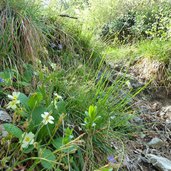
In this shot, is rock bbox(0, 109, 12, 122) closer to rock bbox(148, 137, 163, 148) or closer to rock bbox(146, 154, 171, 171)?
rock bbox(146, 154, 171, 171)

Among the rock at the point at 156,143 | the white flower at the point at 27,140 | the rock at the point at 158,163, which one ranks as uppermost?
the white flower at the point at 27,140

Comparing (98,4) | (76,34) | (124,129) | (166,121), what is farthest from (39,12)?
(98,4)

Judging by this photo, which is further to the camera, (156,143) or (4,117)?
(156,143)

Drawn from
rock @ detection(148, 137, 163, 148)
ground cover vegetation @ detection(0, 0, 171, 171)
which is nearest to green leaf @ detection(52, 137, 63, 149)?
ground cover vegetation @ detection(0, 0, 171, 171)

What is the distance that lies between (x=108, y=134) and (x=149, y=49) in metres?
2.01

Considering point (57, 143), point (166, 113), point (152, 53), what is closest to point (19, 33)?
point (57, 143)

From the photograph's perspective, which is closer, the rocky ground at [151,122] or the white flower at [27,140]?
the white flower at [27,140]

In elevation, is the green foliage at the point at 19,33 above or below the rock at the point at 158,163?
above

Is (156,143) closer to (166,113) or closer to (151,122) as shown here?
(151,122)

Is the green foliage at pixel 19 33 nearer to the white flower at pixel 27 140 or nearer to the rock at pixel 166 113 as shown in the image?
the white flower at pixel 27 140

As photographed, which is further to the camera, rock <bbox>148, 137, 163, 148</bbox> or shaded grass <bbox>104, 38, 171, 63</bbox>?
shaded grass <bbox>104, 38, 171, 63</bbox>

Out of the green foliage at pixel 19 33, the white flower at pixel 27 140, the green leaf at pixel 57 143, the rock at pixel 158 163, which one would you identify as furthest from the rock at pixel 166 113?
the white flower at pixel 27 140

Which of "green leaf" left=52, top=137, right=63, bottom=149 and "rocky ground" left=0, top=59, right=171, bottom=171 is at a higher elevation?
"green leaf" left=52, top=137, right=63, bottom=149

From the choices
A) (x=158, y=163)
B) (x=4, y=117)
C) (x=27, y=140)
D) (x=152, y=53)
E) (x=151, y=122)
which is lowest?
(x=151, y=122)
